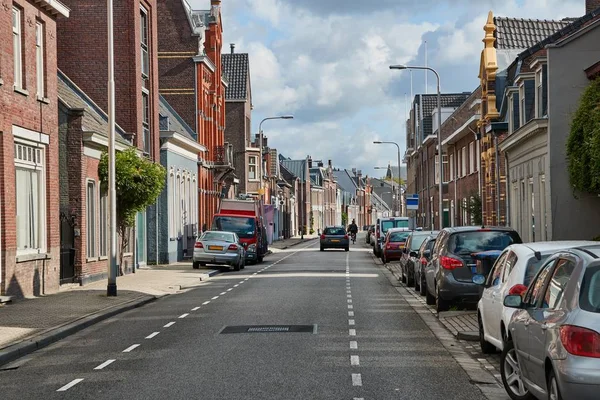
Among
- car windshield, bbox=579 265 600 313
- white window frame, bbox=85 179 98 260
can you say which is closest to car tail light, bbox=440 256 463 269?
car windshield, bbox=579 265 600 313

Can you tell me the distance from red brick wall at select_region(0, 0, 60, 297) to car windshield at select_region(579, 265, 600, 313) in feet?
54.3

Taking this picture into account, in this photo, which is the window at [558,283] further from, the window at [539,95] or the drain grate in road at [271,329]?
the window at [539,95]

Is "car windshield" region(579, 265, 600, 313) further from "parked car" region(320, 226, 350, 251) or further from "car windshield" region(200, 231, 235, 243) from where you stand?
"parked car" region(320, 226, 350, 251)

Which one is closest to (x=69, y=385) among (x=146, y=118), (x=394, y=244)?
(x=146, y=118)

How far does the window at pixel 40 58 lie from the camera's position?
82.1 feet

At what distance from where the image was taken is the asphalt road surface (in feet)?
34.7

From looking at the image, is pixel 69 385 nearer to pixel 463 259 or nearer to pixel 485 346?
pixel 485 346

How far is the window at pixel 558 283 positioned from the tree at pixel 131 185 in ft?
80.5

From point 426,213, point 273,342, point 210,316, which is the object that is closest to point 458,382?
point 273,342

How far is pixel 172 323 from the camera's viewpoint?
18094 mm

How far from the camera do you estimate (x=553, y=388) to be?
25.8ft

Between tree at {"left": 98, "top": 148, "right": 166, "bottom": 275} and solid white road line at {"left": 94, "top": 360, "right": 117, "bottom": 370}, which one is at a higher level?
tree at {"left": 98, "top": 148, "right": 166, "bottom": 275}

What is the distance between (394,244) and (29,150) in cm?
2209

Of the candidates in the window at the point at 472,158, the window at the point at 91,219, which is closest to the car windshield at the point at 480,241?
the window at the point at 91,219
